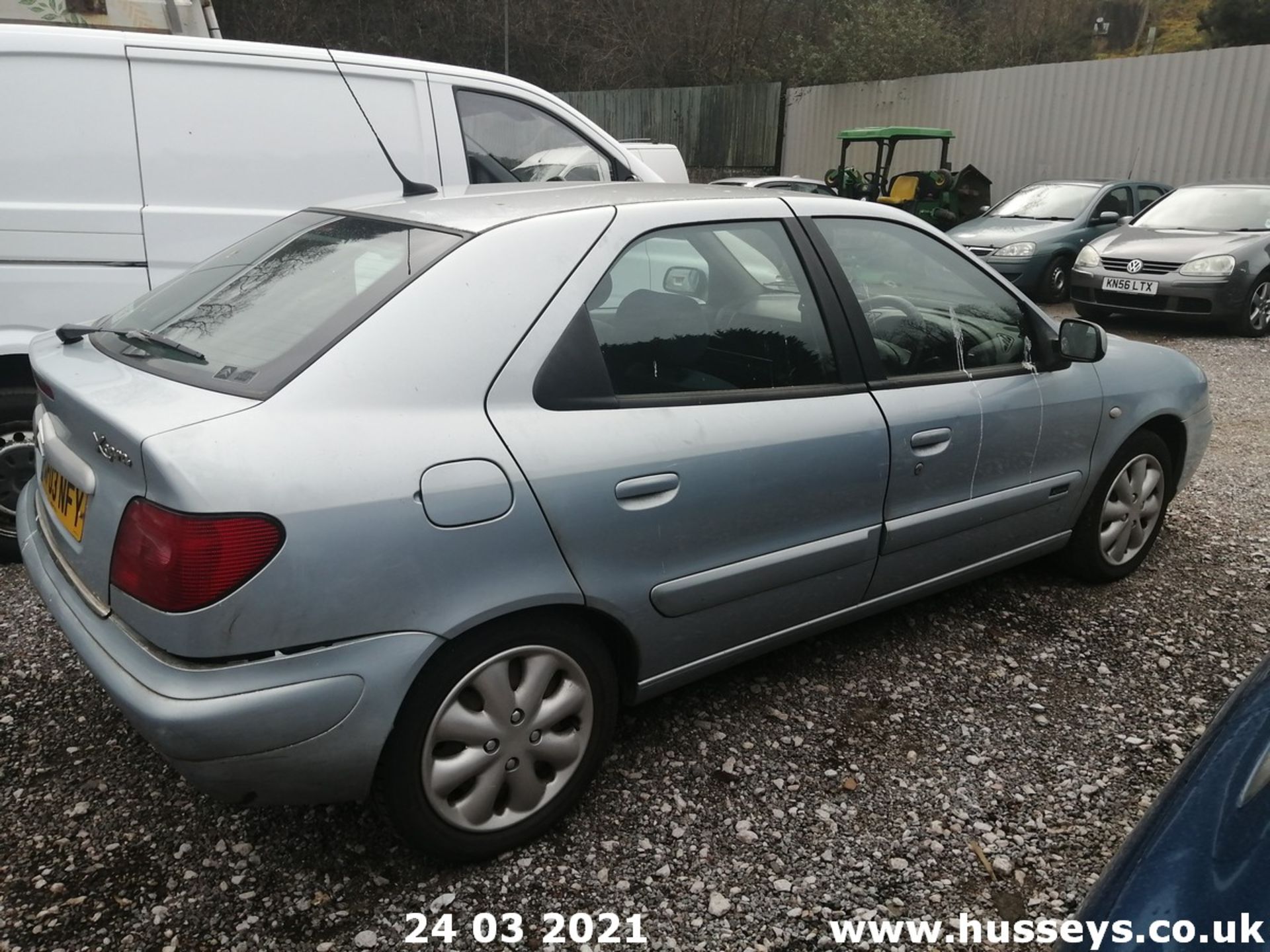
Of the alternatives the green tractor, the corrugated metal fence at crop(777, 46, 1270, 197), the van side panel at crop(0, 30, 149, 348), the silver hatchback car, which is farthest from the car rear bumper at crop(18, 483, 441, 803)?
the corrugated metal fence at crop(777, 46, 1270, 197)

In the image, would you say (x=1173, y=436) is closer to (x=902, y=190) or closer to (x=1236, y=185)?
(x=1236, y=185)

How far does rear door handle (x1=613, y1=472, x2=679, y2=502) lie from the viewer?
2219 mm

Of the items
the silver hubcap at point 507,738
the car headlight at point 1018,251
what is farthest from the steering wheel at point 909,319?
the car headlight at point 1018,251

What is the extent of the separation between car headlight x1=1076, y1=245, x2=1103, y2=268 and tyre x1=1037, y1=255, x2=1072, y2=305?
85cm

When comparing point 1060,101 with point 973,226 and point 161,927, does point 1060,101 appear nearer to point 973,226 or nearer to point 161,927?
point 973,226

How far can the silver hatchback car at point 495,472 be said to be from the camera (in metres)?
1.86

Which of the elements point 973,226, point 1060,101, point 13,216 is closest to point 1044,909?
point 13,216

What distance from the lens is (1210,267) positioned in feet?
29.0

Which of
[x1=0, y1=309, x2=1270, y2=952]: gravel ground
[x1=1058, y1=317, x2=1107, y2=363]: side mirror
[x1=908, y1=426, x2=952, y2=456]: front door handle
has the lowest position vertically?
[x1=0, y1=309, x2=1270, y2=952]: gravel ground

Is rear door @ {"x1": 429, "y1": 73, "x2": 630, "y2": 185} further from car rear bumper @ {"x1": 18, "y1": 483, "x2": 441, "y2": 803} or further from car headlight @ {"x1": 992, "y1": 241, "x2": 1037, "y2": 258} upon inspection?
car headlight @ {"x1": 992, "y1": 241, "x2": 1037, "y2": 258}

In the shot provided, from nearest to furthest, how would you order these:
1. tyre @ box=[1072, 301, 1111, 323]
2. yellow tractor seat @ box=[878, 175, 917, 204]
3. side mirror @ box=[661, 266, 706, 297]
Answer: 1. side mirror @ box=[661, 266, 706, 297]
2. tyre @ box=[1072, 301, 1111, 323]
3. yellow tractor seat @ box=[878, 175, 917, 204]

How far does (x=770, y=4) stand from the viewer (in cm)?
2584

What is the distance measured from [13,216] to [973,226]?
10.5 meters

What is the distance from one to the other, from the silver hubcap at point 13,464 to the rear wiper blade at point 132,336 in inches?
54.7
